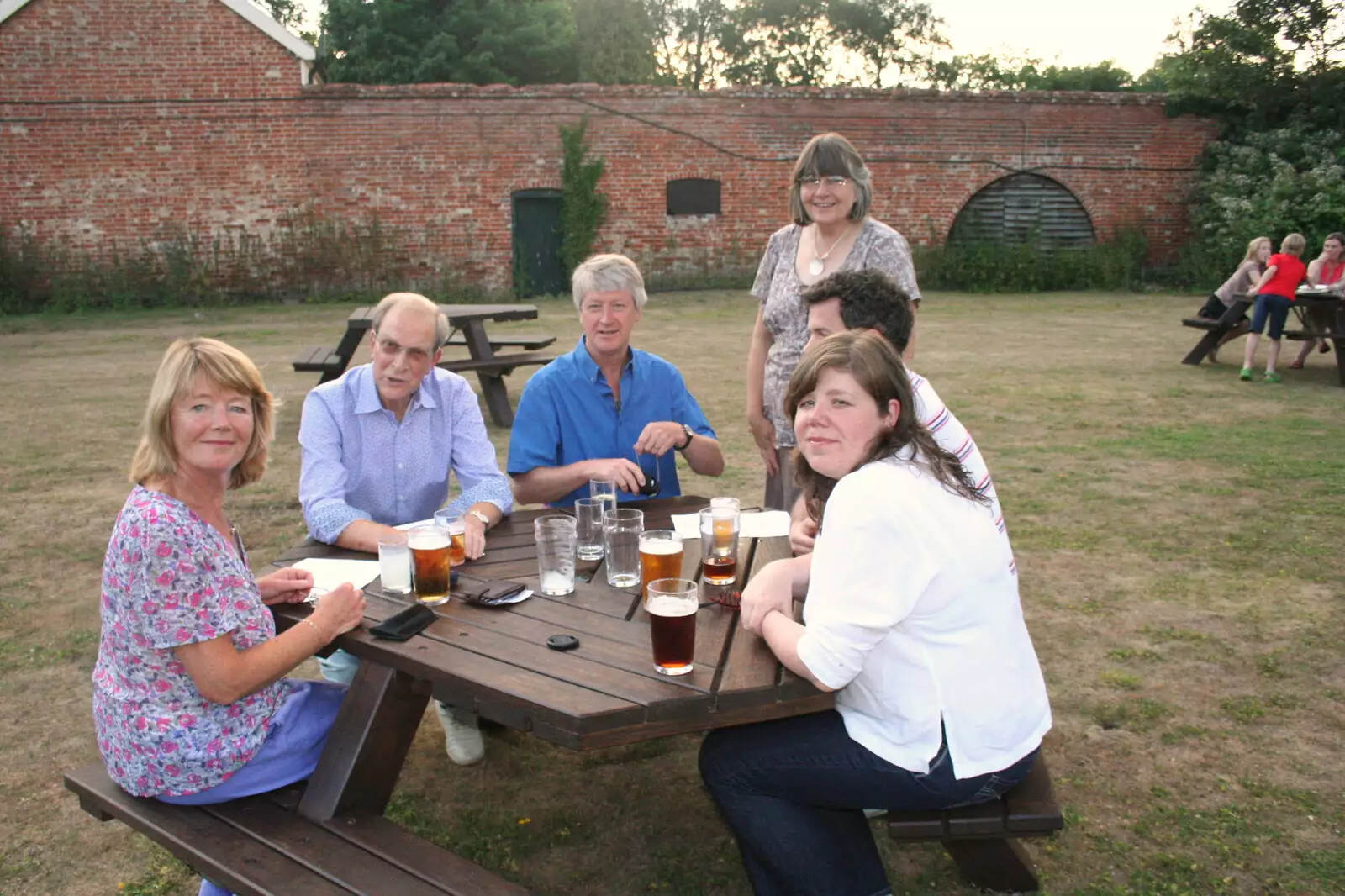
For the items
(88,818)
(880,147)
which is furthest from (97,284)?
(88,818)

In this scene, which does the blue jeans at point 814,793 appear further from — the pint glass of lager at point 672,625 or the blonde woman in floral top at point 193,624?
the blonde woman in floral top at point 193,624

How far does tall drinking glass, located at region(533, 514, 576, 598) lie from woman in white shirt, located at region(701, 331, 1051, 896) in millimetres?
440

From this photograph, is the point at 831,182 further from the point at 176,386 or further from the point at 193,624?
the point at 193,624

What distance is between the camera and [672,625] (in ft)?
6.10

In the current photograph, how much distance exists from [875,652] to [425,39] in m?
26.0

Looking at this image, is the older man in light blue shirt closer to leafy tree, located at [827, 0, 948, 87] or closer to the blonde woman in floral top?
the blonde woman in floral top

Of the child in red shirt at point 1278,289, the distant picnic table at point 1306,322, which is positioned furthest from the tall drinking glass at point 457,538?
the child in red shirt at point 1278,289

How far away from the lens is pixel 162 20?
15.2 metres

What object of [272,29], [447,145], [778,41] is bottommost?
[447,145]

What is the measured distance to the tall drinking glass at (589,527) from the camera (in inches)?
103

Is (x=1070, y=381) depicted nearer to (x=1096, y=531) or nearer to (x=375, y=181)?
(x=1096, y=531)

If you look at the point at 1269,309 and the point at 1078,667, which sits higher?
the point at 1269,309

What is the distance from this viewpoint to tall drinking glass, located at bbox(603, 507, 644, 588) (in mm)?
2402

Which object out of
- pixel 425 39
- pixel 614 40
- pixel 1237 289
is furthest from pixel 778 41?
pixel 1237 289
